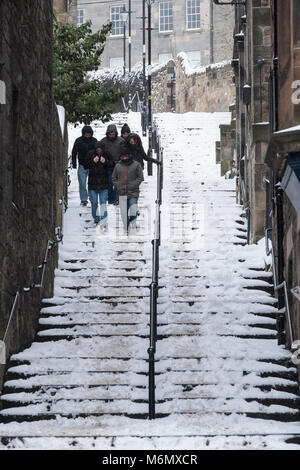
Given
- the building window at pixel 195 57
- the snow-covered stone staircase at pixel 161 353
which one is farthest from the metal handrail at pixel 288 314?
the building window at pixel 195 57

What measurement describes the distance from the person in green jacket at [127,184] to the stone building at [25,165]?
1494mm

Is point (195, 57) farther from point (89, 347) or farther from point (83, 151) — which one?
point (89, 347)

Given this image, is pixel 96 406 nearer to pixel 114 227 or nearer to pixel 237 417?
pixel 237 417

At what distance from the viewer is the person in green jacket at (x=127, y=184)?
18.6 m

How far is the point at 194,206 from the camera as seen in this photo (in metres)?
21.0

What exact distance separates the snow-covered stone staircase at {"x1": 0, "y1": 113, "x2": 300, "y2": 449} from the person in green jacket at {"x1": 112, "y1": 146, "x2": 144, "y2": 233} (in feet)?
1.40

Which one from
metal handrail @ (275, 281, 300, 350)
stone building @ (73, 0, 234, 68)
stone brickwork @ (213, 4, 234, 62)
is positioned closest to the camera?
metal handrail @ (275, 281, 300, 350)

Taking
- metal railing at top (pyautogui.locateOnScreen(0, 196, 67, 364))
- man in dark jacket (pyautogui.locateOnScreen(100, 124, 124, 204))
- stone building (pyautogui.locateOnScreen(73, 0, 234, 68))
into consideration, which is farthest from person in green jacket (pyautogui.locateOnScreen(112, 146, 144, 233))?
stone building (pyautogui.locateOnScreen(73, 0, 234, 68))

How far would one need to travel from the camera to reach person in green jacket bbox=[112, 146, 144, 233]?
1864cm

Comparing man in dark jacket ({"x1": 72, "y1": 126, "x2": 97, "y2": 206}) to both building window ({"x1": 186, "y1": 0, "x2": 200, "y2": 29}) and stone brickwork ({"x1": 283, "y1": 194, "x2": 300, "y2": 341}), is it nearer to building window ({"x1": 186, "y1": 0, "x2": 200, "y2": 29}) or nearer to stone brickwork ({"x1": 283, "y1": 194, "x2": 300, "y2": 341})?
stone brickwork ({"x1": 283, "y1": 194, "x2": 300, "y2": 341})

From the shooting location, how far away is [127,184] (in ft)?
61.2

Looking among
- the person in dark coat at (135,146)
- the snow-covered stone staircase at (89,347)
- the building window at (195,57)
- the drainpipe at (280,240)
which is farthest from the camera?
the building window at (195,57)

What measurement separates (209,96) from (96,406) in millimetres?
36266

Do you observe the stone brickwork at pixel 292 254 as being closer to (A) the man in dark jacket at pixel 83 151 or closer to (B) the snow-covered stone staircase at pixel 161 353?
(B) the snow-covered stone staircase at pixel 161 353
